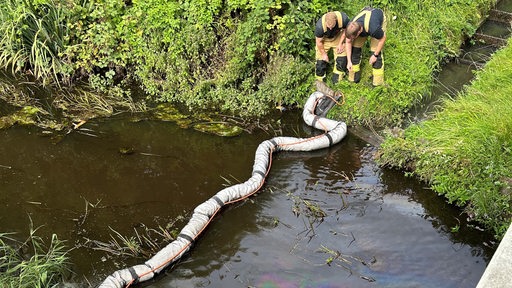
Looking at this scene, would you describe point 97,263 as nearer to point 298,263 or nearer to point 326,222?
point 298,263

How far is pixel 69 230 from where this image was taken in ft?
22.3

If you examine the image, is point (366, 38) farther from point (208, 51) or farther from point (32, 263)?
point (32, 263)

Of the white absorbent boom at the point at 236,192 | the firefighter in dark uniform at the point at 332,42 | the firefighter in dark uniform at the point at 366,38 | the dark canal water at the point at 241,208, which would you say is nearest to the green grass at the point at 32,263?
the dark canal water at the point at 241,208

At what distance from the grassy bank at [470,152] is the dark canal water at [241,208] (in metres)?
0.29

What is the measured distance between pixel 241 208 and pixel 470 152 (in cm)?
339

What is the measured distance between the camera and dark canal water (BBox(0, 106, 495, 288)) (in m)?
6.22

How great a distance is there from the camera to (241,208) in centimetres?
719

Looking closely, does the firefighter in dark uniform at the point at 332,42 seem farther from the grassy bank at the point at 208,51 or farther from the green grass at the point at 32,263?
the green grass at the point at 32,263

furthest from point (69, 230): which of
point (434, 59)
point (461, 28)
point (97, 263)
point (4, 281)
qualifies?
point (461, 28)

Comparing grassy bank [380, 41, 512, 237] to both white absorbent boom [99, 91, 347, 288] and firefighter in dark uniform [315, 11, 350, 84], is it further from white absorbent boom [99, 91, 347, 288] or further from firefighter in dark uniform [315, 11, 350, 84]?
firefighter in dark uniform [315, 11, 350, 84]

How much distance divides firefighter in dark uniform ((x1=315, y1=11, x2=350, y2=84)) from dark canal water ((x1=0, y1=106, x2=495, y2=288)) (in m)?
1.15

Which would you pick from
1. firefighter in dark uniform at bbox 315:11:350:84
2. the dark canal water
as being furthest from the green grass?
firefighter in dark uniform at bbox 315:11:350:84

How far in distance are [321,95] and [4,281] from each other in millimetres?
5741

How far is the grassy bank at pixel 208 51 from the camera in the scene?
8.67 metres
